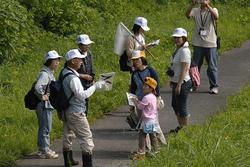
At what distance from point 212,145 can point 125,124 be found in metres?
2.87

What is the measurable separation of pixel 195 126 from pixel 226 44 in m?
7.77

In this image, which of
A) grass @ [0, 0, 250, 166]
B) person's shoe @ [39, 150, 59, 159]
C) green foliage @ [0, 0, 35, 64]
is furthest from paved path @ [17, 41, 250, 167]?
green foliage @ [0, 0, 35, 64]

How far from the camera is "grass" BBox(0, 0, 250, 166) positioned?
967 cm

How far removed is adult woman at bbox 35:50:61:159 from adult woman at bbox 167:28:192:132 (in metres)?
1.89

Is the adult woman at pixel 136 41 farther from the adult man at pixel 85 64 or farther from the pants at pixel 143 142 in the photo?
the pants at pixel 143 142

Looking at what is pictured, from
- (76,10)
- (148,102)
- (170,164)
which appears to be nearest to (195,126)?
(148,102)

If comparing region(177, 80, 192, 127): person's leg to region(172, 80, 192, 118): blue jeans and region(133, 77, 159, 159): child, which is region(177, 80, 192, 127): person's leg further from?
region(133, 77, 159, 159): child

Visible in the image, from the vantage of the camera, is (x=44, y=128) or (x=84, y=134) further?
(x=44, y=128)

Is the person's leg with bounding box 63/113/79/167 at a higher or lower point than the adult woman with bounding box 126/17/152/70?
lower

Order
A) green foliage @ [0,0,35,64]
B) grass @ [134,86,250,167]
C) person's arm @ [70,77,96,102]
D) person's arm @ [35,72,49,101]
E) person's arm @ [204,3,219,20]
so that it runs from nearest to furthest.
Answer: grass @ [134,86,250,167]
person's arm @ [70,77,96,102]
person's arm @ [35,72,49,101]
person's arm @ [204,3,219,20]
green foliage @ [0,0,35,64]

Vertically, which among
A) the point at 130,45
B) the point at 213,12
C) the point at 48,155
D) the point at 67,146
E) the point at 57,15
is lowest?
the point at 48,155

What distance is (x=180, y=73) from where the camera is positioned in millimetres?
9734

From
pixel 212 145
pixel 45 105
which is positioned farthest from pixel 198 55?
pixel 212 145

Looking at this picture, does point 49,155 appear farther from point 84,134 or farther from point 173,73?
point 173,73
